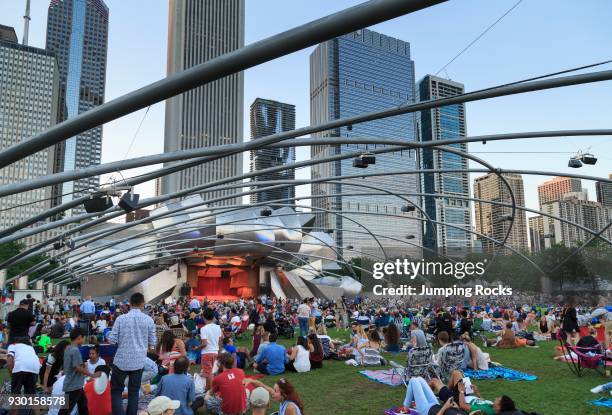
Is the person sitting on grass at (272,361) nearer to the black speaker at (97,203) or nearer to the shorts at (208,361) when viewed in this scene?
the shorts at (208,361)

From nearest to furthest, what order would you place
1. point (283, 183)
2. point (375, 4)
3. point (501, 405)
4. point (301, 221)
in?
point (375, 4), point (501, 405), point (283, 183), point (301, 221)

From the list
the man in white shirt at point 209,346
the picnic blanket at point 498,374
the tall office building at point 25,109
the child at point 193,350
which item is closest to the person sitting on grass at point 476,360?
the picnic blanket at point 498,374

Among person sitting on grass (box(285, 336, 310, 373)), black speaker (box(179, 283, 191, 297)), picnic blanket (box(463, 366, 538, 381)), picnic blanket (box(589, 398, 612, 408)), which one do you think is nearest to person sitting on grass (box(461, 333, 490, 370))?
picnic blanket (box(463, 366, 538, 381))

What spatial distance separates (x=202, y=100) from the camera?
189m

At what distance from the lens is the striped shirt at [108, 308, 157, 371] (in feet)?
22.9

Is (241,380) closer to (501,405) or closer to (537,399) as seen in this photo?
(501,405)

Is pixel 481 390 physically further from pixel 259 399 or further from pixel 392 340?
pixel 392 340

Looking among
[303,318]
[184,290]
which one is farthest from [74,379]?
[184,290]

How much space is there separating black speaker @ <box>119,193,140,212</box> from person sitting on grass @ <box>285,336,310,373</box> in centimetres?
629

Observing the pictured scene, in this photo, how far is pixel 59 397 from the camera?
6895mm

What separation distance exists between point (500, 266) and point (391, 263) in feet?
34.4

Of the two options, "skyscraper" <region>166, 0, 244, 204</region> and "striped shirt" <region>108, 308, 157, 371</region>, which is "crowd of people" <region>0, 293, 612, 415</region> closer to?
"striped shirt" <region>108, 308, 157, 371</region>

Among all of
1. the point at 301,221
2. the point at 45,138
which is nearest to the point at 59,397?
the point at 45,138

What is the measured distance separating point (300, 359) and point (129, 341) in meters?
6.78
